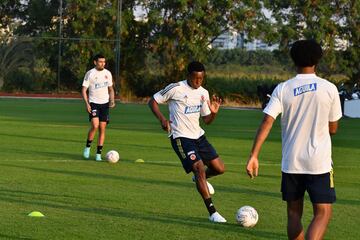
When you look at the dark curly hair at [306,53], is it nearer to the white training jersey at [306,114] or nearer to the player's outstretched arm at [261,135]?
the white training jersey at [306,114]

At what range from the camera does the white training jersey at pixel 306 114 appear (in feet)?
25.0

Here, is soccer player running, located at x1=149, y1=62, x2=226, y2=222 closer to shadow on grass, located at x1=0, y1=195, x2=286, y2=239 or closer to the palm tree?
shadow on grass, located at x1=0, y1=195, x2=286, y2=239

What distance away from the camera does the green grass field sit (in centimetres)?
1016

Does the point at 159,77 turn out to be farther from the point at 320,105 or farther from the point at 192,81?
the point at 320,105

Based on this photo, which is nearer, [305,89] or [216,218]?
[305,89]

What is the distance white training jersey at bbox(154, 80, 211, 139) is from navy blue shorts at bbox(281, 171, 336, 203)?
13.2ft

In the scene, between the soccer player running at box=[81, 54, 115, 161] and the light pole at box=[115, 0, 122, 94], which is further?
the light pole at box=[115, 0, 122, 94]

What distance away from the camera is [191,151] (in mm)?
11453

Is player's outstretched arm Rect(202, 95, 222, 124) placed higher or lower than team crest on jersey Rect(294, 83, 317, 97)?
lower

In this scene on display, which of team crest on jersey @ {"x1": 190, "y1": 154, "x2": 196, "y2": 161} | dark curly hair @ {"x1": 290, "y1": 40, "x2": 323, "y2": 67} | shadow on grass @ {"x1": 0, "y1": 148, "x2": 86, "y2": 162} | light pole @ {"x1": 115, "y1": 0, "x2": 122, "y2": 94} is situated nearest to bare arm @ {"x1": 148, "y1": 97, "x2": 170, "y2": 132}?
team crest on jersey @ {"x1": 190, "y1": 154, "x2": 196, "y2": 161}

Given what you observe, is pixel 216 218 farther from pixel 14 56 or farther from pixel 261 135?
pixel 14 56

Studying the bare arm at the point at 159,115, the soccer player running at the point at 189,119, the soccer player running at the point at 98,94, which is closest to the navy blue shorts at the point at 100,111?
the soccer player running at the point at 98,94

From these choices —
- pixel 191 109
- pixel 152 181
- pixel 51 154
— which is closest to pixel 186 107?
pixel 191 109

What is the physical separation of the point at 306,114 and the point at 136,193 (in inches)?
234
